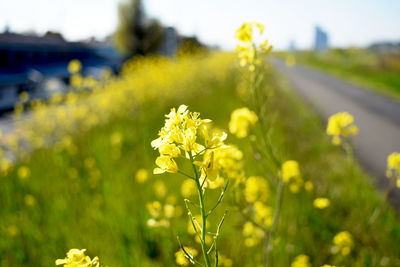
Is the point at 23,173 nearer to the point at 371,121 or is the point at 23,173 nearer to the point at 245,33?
the point at 245,33

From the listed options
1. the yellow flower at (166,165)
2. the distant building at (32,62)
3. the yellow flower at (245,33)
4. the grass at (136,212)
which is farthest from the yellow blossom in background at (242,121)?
the distant building at (32,62)

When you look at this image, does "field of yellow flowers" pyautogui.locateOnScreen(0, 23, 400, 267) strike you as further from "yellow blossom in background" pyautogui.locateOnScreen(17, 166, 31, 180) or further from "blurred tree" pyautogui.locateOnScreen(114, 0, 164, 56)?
"blurred tree" pyautogui.locateOnScreen(114, 0, 164, 56)

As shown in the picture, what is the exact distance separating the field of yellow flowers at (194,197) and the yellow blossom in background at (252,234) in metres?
0.01

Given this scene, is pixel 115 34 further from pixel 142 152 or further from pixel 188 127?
pixel 188 127

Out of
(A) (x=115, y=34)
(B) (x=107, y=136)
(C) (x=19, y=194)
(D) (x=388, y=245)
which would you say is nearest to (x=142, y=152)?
(B) (x=107, y=136)

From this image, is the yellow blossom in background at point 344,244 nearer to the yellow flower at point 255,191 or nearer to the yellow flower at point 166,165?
the yellow flower at point 255,191

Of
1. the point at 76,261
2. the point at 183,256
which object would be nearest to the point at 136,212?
the point at 183,256

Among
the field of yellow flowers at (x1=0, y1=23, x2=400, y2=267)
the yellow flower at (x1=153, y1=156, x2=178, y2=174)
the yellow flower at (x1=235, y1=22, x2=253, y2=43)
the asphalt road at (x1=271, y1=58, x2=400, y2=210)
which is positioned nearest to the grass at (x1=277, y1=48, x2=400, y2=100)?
the asphalt road at (x1=271, y1=58, x2=400, y2=210)

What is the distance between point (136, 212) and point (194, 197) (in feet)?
2.06

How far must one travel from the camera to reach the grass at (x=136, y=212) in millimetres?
2078

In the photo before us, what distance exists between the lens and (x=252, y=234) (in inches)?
83.2

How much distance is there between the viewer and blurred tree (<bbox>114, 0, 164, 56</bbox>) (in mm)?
26188

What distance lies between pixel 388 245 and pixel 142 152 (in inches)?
124

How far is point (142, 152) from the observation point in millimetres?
4105
